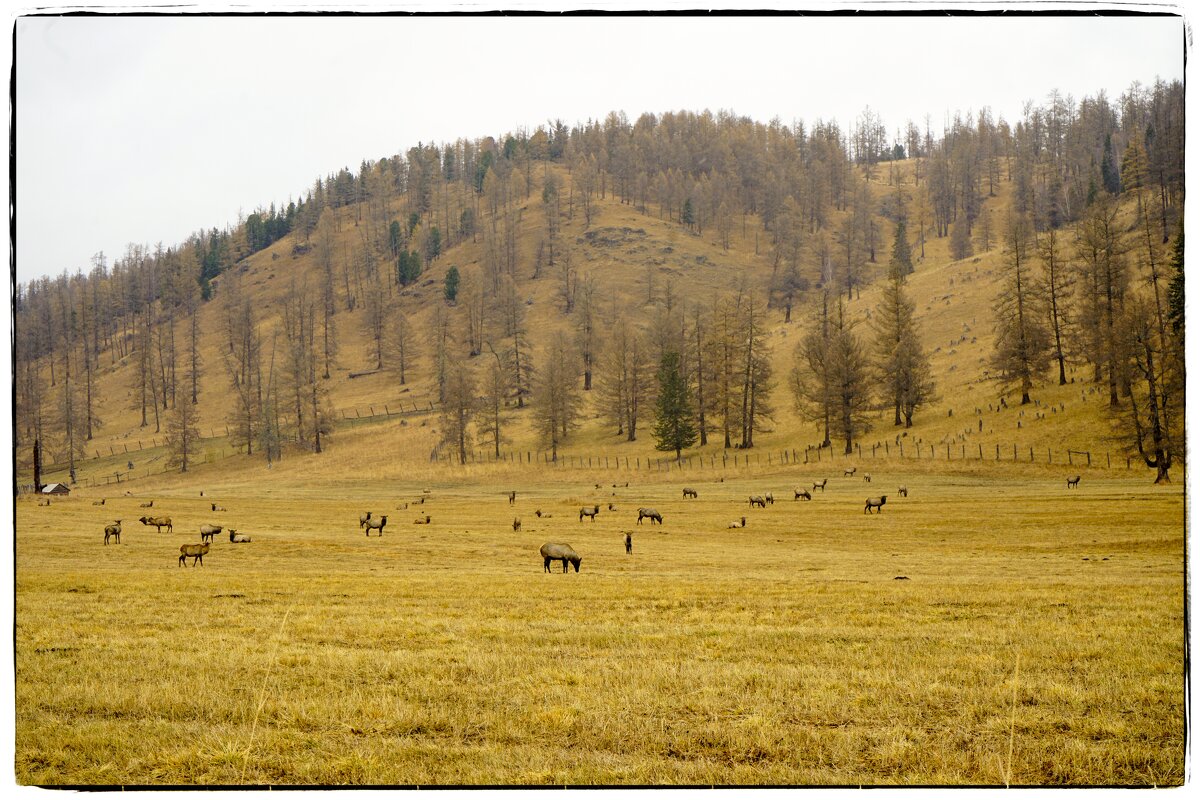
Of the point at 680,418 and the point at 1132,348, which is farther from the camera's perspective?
the point at 680,418

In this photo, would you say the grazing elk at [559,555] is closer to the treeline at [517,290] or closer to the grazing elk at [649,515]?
the grazing elk at [649,515]

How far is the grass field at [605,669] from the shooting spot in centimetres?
784

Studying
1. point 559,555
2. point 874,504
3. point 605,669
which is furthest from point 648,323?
point 605,669

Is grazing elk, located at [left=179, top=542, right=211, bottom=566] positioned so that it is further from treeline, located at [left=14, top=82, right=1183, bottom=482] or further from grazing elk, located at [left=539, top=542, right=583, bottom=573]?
treeline, located at [left=14, top=82, right=1183, bottom=482]

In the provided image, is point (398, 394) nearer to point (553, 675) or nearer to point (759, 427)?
point (759, 427)

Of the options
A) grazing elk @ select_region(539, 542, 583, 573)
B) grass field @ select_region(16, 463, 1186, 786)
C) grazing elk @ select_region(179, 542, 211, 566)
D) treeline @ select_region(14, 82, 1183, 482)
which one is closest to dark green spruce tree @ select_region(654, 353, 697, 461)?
treeline @ select_region(14, 82, 1183, 482)

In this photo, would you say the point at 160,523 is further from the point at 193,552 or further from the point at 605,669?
the point at 605,669

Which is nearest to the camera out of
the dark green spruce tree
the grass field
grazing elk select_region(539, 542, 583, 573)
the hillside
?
the grass field

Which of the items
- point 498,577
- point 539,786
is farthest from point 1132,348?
point 539,786

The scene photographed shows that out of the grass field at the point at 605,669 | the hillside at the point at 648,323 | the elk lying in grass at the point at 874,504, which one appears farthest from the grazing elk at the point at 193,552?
the hillside at the point at 648,323

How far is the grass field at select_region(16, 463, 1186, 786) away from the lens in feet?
25.7

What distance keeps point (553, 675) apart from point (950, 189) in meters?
203

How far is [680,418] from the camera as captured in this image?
3356 inches

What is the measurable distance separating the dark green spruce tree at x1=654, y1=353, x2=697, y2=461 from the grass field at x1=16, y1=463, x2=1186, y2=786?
54.3 metres
